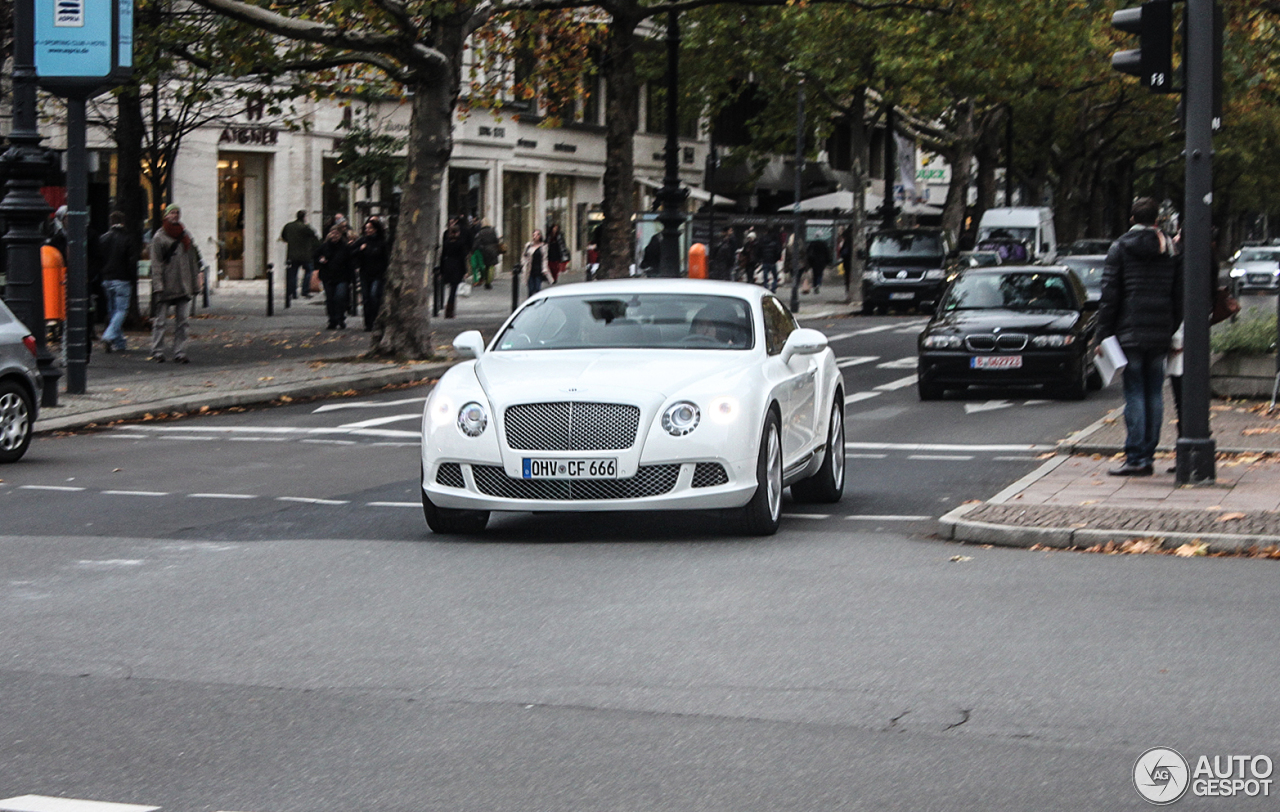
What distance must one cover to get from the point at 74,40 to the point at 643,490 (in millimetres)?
11700

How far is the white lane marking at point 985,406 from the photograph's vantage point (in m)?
19.9

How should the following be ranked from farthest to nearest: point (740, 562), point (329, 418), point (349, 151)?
point (349, 151), point (329, 418), point (740, 562)

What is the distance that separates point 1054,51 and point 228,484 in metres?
36.8

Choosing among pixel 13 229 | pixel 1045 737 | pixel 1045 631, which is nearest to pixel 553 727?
pixel 1045 737

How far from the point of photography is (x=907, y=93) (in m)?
47.5

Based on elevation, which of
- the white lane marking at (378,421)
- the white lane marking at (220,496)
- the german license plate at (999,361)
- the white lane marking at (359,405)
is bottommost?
the white lane marking at (220,496)

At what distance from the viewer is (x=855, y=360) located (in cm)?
2789

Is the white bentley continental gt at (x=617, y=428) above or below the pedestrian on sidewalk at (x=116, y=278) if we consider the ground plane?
below

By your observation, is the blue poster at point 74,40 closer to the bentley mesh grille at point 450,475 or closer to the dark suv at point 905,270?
the bentley mesh grille at point 450,475

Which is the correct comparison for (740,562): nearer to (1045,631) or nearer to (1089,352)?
(1045,631)

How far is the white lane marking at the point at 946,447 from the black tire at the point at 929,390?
15.2ft

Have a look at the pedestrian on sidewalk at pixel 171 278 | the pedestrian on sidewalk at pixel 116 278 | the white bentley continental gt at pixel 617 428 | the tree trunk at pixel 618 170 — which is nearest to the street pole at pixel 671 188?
the tree trunk at pixel 618 170

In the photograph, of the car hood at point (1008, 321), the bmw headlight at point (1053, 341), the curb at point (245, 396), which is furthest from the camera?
the car hood at point (1008, 321)

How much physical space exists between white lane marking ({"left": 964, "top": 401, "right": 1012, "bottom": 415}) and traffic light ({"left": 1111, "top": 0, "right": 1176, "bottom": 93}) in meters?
7.98
